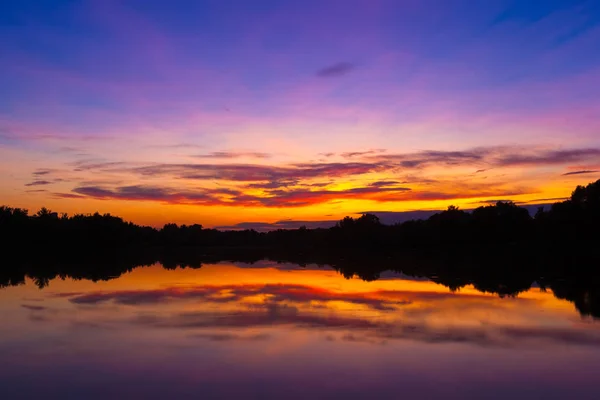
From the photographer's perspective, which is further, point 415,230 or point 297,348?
point 415,230

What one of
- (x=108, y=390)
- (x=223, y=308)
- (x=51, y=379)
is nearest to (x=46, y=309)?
(x=223, y=308)

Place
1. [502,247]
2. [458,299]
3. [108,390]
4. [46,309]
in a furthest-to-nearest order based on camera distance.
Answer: [502,247]
[458,299]
[46,309]
[108,390]

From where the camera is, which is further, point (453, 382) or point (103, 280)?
point (103, 280)

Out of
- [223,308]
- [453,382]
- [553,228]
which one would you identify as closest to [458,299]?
[223,308]

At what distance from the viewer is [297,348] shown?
12.2 m

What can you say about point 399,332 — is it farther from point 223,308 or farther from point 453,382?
point 223,308

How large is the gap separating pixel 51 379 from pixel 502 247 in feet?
292

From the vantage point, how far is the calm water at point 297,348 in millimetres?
9422

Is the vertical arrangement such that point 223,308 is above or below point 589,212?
below

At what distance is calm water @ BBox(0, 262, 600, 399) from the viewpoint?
9.42m

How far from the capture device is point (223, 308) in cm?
1842

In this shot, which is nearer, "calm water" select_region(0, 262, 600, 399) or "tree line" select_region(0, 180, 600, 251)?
"calm water" select_region(0, 262, 600, 399)

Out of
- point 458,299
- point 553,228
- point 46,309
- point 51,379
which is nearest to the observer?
point 51,379

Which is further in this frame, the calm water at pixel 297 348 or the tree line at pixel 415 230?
the tree line at pixel 415 230
